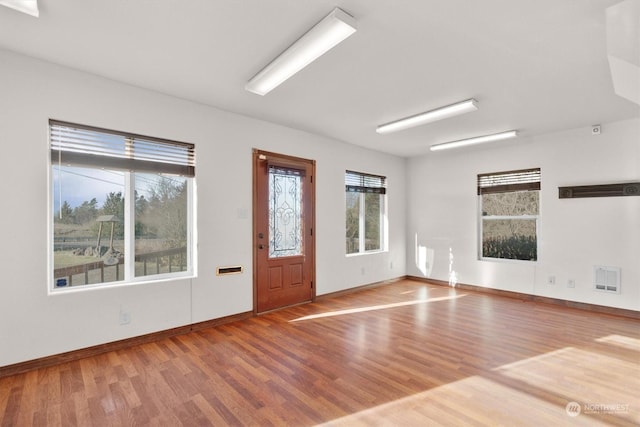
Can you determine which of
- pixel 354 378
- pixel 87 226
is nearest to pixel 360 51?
pixel 354 378

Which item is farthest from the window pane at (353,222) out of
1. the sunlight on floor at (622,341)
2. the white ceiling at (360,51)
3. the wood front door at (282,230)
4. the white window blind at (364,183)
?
the sunlight on floor at (622,341)

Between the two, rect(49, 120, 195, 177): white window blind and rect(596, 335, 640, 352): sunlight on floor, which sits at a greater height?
rect(49, 120, 195, 177): white window blind

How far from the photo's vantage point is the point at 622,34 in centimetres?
220

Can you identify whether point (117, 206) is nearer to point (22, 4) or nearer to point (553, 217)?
point (22, 4)

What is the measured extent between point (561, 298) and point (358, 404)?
14.4ft

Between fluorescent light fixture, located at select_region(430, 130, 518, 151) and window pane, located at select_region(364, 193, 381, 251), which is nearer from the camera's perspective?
fluorescent light fixture, located at select_region(430, 130, 518, 151)

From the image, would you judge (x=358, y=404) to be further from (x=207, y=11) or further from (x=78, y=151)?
(x=78, y=151)

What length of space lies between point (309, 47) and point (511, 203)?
4843mm

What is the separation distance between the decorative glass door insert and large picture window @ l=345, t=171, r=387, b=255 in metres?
1.21

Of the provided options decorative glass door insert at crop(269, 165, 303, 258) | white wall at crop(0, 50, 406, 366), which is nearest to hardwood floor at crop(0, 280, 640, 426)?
white wall at crop(0, 50, 406, 366)

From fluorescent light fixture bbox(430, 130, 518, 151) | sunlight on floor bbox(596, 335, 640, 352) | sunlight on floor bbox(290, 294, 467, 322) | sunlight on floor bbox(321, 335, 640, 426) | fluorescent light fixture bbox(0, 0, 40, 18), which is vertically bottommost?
sunlight on floor bbox(290, 294, 467, 322)

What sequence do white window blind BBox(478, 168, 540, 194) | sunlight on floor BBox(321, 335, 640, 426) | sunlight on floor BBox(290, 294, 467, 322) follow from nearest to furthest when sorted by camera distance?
sunlight on floor BBox(321, 335, 640, 426) → sunlight on floor BBox(290, 294, 467, 322) → white window blind BBox(478, 168, 540, 194)

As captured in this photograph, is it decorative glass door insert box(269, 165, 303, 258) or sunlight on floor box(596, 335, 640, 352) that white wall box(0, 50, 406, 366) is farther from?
sunlight on floor box(596, 335, 640, 352)

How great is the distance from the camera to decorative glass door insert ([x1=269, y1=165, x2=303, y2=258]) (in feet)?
14.5
